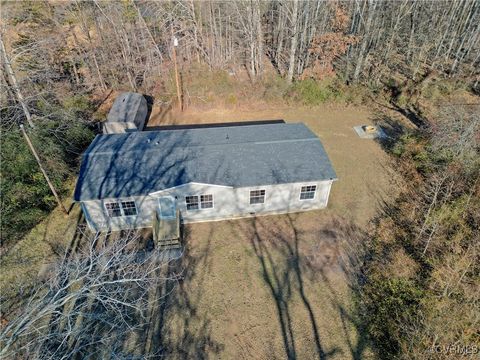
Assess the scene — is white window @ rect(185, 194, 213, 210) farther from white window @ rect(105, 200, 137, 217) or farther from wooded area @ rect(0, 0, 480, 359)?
wooded area @ rect(0, 0, 480, 359)

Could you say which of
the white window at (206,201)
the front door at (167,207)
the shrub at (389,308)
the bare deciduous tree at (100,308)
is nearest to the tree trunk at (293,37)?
the white window at (206,201)

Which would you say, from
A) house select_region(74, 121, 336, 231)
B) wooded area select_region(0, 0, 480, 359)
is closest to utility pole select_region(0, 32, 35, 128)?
wooded area select_region(0, 0, 480, 359)

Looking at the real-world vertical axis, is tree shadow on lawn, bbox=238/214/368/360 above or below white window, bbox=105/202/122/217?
below

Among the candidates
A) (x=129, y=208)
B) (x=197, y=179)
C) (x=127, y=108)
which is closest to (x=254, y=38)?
(x=127, y=108)

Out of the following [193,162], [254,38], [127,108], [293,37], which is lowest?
[127,108]

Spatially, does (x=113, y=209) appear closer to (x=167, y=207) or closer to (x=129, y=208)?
(x=129, y=208)
